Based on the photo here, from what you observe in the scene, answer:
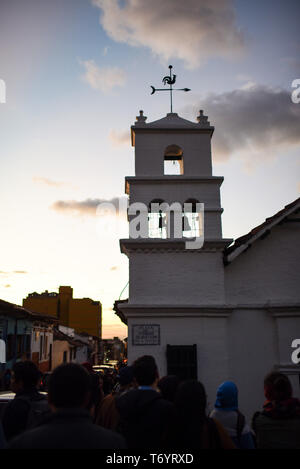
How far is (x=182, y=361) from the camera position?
10.8 metres

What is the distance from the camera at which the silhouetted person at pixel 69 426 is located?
2.47 meters

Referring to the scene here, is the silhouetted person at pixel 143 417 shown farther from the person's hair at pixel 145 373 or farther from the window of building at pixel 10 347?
the window of building at pixel 10 347

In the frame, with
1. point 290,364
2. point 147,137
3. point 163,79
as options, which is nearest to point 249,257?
point 290,364

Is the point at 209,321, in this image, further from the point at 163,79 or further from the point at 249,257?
the point at 163,79

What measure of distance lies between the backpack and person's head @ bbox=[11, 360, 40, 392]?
136 millimetres

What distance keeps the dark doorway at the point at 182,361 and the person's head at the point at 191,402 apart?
7.20 m

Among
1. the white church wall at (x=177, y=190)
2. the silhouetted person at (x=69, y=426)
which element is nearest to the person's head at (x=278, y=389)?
the silhouetted person at (x=69, y=426)

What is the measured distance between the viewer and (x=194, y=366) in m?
10.7

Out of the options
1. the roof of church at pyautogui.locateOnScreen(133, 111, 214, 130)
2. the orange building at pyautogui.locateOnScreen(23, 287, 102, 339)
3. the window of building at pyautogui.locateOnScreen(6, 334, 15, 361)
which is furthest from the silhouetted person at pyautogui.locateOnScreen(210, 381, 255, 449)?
the orange building at pyautogui.locateOnScreen(23, 287, 102, 339)

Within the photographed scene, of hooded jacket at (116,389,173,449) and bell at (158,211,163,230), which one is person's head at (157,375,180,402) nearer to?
hooded jacket at (116,389,173,449)

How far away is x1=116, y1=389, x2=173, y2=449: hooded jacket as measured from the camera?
12.8 ft
